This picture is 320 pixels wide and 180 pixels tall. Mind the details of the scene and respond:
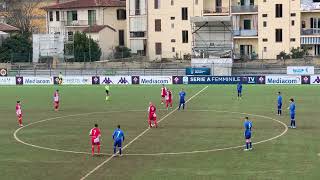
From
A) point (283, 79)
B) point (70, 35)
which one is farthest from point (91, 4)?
point (283, 79)

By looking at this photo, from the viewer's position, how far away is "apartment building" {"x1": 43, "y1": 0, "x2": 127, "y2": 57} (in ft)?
323

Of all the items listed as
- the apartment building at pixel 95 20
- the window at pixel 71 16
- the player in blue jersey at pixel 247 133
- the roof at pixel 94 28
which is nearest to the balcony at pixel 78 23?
the apartment building at pixel 95 20

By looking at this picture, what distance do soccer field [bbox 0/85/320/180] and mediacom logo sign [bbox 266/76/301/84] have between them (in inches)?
615

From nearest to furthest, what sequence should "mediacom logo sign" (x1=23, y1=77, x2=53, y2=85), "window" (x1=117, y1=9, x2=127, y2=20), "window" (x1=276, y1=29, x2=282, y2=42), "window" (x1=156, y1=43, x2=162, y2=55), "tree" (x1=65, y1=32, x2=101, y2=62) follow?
"mediacom logo sign" (x1=23, y1=77, x2=53, y2=85)
"window" (x1=276, y1=29, x2=282, y2=42)
"tree" (x1=65, y1=32, x2=101, y2=62)
"window" (x1=156, y1=43, x2=162, y2=55)
"window" (x1=117, y1=9, x2=127, y2=20)

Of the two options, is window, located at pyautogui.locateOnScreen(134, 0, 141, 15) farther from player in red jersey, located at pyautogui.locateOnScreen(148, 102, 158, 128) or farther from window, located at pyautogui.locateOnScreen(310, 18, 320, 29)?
player in red jersey, located at pyautogui.locateOnScreen(148, 102, 158, 128)

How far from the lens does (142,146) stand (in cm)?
3056

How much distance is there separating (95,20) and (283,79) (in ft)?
Result: 129

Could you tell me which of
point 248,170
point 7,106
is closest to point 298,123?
point 248,170

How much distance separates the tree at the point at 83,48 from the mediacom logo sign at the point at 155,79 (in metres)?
17.6

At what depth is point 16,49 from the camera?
95125 mm

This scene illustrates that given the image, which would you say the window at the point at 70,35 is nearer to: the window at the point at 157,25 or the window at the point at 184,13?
the window at the point at 157,25

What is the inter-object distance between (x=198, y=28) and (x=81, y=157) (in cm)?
6552

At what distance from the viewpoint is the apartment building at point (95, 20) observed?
98.6 meters

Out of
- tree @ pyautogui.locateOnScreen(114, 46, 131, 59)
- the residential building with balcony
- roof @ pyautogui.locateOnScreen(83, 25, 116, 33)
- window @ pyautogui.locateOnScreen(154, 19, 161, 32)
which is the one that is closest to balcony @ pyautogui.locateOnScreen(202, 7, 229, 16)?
window @ pyautogui.locateOnScreen(154, 19, 161, 32)
